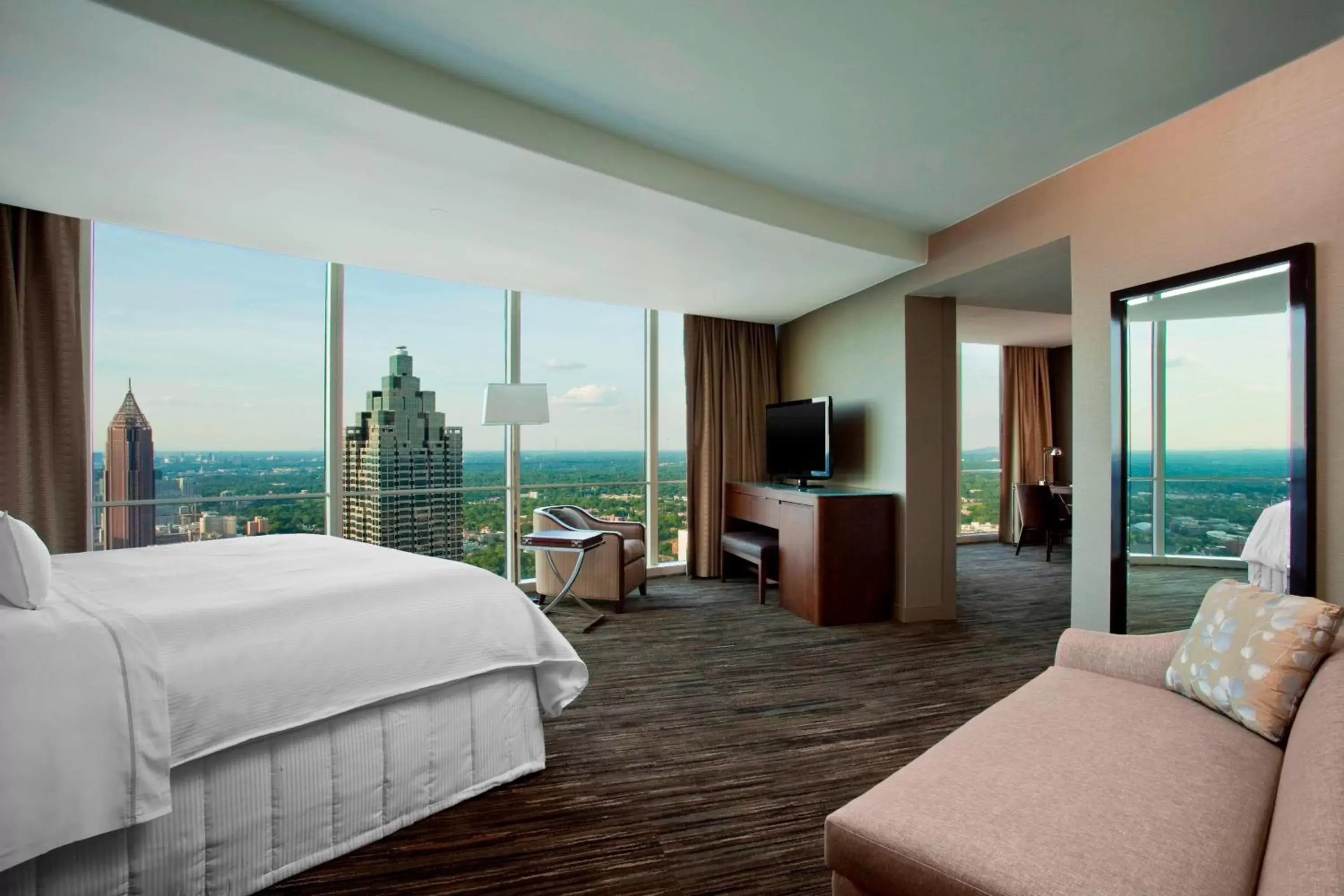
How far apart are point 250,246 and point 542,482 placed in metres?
2.60

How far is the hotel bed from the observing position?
4.50 feet

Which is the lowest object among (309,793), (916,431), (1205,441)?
(309,793)

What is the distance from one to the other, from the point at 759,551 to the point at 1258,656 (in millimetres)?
3394

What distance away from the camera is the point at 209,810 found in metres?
1.61

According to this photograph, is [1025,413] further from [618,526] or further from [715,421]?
[618,526]

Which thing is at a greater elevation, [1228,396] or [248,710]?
[1228,396]

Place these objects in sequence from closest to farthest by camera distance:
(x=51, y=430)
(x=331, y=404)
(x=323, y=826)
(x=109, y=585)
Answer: (x=323, y=826)
(x=109, y=585)
(x=51, y=430)
(x=331, y=404)

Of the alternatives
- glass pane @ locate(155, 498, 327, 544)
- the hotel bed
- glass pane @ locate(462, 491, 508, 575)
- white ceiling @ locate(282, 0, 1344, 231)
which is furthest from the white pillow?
glass pane @ locate(462, 491, 508, 575)

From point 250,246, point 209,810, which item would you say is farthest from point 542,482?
point 209,810

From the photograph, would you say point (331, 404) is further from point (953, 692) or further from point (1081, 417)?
point (1081, 417)

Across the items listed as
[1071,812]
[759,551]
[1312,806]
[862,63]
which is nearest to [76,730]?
[1071,812]

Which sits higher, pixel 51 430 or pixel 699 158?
pixel 699 158

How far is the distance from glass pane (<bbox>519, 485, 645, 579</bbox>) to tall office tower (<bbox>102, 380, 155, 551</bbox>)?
2.36 metres

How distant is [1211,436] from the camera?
8.44 feet
